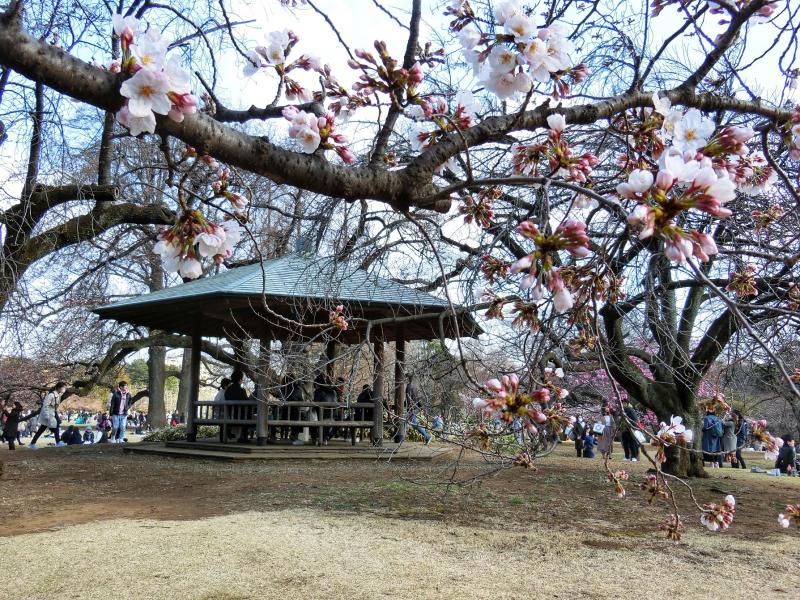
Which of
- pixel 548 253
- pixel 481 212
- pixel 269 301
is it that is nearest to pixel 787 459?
pixel 269 301

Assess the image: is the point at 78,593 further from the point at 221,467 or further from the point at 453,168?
the point at 221,467

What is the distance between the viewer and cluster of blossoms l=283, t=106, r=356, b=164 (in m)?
2.07

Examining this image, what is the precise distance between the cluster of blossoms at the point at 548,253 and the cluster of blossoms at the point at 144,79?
3.02ft

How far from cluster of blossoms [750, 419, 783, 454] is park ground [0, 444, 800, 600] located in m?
1.40

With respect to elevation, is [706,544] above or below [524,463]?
below

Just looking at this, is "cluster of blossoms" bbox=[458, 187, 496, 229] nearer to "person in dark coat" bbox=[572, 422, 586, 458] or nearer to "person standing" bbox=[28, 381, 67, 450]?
"person standing" bbox=[28, 381, 67, 450]

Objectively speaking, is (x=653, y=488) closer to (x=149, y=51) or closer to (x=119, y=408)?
(x=149, y=51)

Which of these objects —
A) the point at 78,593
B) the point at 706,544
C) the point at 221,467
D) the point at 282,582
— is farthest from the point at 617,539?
the point at 221,467

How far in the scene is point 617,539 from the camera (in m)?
4.91

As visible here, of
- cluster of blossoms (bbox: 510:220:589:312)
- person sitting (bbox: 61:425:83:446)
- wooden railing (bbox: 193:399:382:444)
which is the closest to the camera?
cluster of blossoms (bbox: 510:220:589:312)

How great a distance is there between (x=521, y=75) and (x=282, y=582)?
295cm

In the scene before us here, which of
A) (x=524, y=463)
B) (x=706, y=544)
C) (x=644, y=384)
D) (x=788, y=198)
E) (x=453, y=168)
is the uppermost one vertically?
(x=788, y=198)

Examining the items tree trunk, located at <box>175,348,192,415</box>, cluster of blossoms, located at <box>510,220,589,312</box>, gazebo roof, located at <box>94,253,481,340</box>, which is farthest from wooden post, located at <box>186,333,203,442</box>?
tree trunk, located at <box>175,348,192,415</box>

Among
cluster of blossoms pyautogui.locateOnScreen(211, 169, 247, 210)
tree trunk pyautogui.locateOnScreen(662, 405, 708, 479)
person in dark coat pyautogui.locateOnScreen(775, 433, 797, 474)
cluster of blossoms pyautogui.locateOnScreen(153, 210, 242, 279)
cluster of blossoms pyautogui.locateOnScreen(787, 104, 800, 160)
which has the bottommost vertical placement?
person in dark coat pyautogui.locateOnScreen(775, 433, 797, 474)
